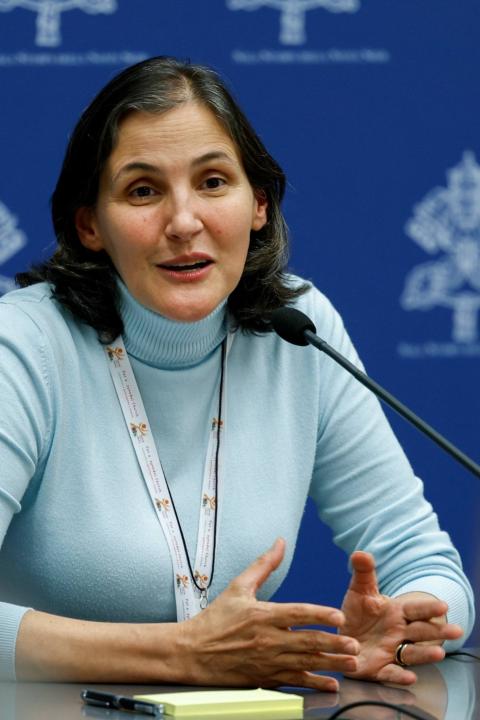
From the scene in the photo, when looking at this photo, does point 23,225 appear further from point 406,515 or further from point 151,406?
point 406,515

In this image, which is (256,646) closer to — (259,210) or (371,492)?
(371,492)

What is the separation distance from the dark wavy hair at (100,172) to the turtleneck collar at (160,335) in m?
0.02

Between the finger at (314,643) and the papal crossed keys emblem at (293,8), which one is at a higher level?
the papal crossed keys emblem at (293,8)

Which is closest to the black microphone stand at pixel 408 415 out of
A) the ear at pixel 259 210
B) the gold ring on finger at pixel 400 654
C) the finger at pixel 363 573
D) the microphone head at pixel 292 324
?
the microphone head at pixel 292 324

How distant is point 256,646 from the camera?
5.12 feet

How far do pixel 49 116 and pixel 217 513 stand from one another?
1.27 meters

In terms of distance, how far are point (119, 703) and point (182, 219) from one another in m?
0.73

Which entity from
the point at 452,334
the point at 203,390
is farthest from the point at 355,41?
the point at 203,390

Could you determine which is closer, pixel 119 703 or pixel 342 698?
pixel 119 703

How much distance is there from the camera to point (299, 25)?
2875 millimetres

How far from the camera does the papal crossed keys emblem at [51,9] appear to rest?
2.86 m

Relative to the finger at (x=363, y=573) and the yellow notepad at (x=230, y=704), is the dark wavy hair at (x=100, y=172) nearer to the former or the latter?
the finger at (x=363, y=573)

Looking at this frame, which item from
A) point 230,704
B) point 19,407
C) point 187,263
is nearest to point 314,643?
point 230,704

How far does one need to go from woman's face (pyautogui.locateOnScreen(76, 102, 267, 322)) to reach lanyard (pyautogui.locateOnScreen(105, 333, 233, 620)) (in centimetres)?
12
